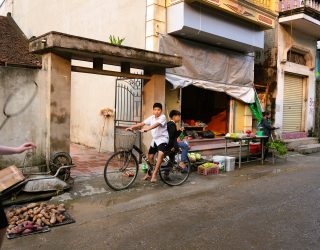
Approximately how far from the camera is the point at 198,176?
8500 mm

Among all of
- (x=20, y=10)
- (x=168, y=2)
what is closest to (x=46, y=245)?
(x=168, y=2)

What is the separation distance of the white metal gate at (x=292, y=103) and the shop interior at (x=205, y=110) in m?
3.27

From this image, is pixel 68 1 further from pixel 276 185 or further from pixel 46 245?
pixel 46 245

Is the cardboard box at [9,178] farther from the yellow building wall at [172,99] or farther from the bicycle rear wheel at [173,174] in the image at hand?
the yellow building wall at [172,99]

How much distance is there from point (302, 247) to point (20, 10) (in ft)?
59.8

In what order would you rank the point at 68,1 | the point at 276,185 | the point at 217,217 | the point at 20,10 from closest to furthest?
1. the point at 217,217
2. the point at 276,185
3. the point at 68,1
4. the point at 20,10

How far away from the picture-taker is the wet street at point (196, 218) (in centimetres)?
425

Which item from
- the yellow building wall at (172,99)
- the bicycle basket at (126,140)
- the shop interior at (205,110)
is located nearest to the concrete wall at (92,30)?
the yellow building wall at (172,99)

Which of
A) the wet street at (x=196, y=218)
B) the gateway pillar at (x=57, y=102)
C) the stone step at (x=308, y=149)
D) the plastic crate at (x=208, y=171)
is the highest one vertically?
the gateway pillar at (x=57, y=102)

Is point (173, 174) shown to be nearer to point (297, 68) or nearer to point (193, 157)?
point (193, 157)

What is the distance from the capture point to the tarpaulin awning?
1030 centimetres

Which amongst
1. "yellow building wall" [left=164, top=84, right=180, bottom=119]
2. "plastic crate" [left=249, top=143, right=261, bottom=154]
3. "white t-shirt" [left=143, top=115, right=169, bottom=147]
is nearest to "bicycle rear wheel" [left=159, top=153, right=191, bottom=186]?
"white t-shirt" [left=143, top=115, right=169, bottom=147]

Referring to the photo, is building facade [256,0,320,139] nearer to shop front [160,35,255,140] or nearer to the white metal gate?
the white metal gate

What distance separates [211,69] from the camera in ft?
38.1
